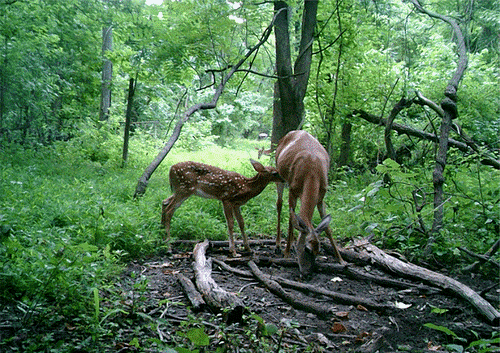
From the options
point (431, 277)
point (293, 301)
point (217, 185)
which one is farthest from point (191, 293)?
point (431, 277)

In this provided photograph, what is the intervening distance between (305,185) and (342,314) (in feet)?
5.60

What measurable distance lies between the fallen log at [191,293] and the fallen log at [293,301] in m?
0.81

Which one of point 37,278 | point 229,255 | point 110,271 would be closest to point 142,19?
point 229,255

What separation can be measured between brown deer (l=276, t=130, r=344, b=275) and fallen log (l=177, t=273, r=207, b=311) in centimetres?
133

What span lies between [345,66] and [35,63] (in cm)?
702

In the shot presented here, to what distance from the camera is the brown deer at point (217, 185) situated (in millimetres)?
6105

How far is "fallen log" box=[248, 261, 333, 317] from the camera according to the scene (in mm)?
4031

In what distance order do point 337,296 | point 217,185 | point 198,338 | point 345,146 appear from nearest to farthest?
point 198,338 < point 337,296 < point 217,185 < point 345,146

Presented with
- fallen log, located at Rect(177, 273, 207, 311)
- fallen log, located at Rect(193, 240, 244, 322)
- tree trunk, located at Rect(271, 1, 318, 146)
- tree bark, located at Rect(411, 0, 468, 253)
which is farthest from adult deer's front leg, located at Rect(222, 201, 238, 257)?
tree trunk, located at Rect(271, 1, 318, 146)

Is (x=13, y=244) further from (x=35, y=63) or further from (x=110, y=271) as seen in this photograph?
(x=35, y=63)

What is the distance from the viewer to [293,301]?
420 centimetres

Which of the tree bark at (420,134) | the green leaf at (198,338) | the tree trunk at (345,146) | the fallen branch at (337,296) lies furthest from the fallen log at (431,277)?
the tree trunk at (345,146)

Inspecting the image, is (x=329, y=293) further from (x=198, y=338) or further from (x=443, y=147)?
(x=443, y=147)

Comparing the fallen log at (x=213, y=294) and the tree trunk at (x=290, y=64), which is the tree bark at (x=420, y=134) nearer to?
the tree trunk at (x=290, y=64)
